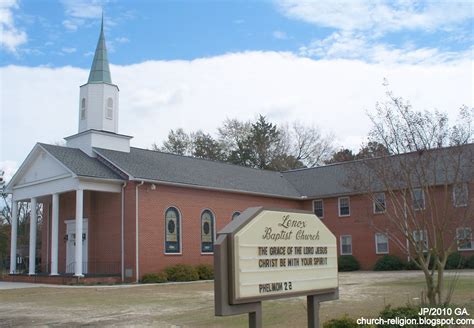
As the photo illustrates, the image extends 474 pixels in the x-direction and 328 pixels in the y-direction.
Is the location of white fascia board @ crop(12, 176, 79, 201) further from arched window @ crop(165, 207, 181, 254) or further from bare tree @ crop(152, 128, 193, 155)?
bare tree @ crop(152, 128, 193, 155)

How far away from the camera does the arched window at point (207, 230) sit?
119ft

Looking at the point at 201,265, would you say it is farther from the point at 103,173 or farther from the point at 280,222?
the point at 280,222

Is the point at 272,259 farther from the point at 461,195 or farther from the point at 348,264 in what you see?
the point at 348,264

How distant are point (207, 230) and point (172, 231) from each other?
3092 millimetres

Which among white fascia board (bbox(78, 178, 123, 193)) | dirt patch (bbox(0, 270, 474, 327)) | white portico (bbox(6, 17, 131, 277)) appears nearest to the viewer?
dirt patch (bbox(0, 270, 474, 327))

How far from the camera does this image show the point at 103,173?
106 ft

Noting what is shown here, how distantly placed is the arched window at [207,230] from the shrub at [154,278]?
→ 4901 millimetres

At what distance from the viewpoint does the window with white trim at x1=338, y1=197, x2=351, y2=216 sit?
42719 millimetres

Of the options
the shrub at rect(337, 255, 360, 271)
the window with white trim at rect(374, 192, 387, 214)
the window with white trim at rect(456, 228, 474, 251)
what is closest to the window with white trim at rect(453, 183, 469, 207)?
the window with white trim at rect(456, 228, 474, 251)

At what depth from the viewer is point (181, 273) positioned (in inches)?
1264

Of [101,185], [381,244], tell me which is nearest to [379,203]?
[101,185]

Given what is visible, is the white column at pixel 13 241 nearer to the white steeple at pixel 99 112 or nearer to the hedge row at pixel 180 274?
the white steeple at pixel 99 112

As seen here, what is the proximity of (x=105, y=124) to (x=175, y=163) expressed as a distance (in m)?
5.29

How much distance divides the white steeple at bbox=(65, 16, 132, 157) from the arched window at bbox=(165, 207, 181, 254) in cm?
591
